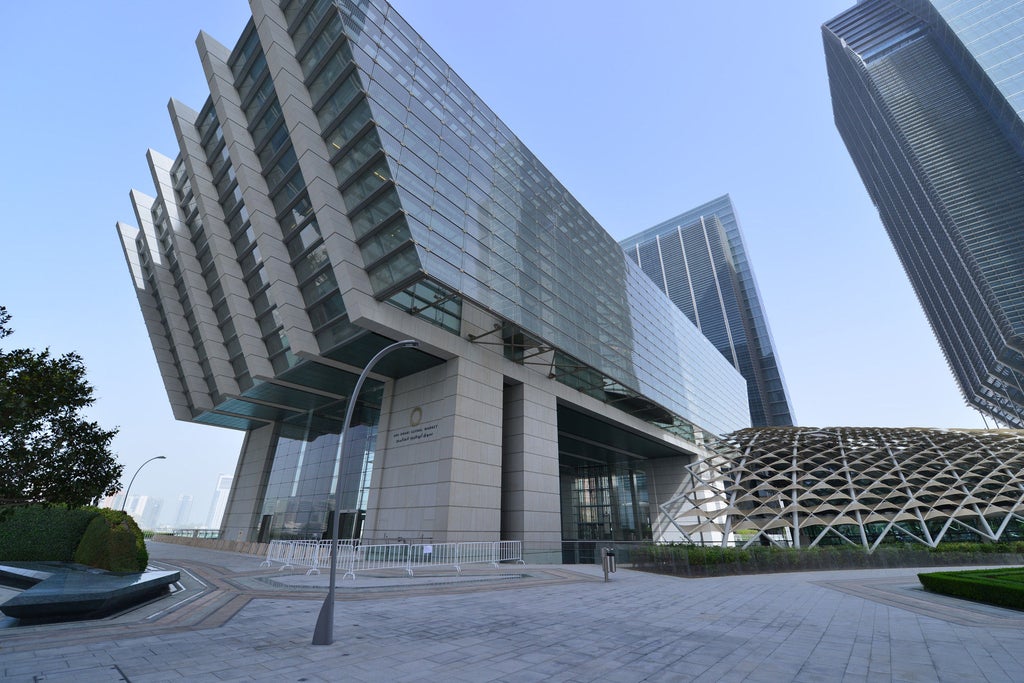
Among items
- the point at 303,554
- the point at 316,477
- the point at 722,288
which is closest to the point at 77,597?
the point at 303,554

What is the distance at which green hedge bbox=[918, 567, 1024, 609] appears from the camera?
11.6 metres

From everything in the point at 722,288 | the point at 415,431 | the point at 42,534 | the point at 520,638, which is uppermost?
the point at 722,288

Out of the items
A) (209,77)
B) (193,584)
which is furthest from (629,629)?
(209,77)

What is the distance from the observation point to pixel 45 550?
63.1ft

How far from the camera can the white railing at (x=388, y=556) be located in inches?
725

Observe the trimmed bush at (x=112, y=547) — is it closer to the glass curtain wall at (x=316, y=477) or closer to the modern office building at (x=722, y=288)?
the glass curtain wall at (x=316, y=477)

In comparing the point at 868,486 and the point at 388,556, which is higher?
the point at 868,486

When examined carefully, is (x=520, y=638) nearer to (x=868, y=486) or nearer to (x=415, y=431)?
(x=415, y=431)

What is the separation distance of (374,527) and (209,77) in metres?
32.0

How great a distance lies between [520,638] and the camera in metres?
8.59

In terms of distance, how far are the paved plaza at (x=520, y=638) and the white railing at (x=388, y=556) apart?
338 centimetres

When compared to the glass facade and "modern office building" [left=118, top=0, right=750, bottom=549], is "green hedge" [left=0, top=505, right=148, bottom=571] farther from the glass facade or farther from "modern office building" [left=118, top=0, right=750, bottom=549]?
the glass facade

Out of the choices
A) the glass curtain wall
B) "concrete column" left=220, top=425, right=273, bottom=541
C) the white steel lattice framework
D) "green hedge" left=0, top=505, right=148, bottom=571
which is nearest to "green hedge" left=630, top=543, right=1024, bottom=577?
the white steel lattice framework

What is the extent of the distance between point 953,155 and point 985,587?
98.7 meters
